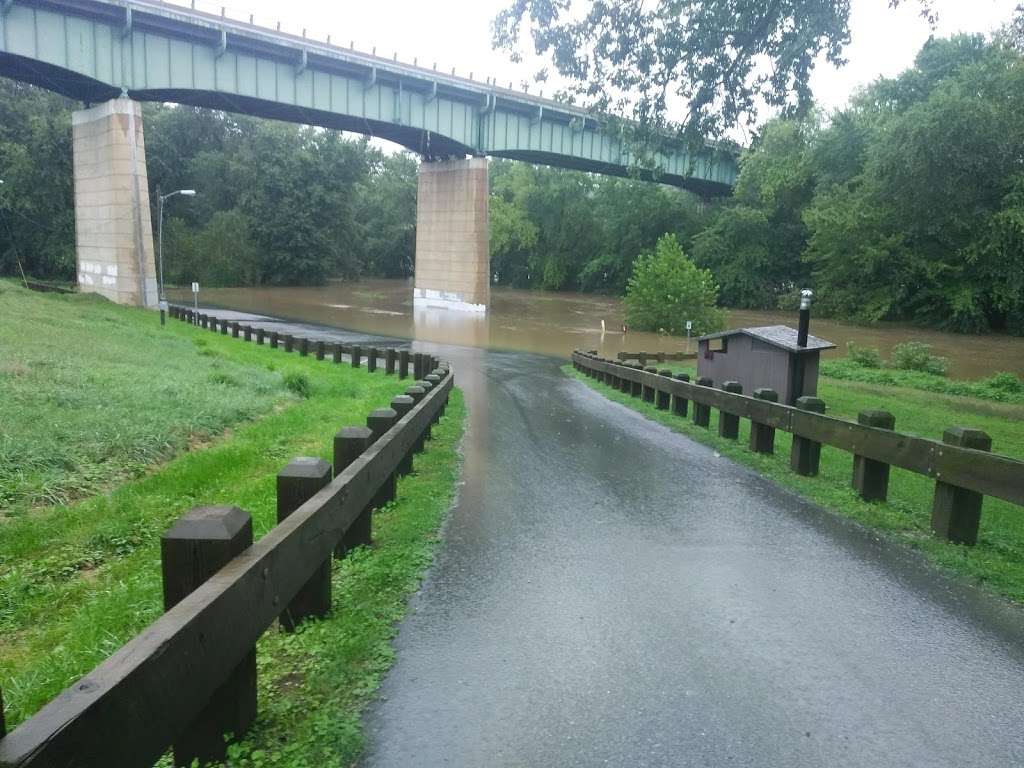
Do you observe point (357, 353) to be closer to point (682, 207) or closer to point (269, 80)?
point (269, 80)

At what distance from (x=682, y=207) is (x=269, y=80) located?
47025mm

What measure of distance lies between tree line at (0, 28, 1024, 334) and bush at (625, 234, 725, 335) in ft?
25.0

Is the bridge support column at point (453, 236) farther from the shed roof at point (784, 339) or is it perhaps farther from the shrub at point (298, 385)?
the shed roof at point (784, 339)

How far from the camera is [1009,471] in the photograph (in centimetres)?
545

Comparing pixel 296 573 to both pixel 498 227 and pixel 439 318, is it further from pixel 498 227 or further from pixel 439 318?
pixel 498 227

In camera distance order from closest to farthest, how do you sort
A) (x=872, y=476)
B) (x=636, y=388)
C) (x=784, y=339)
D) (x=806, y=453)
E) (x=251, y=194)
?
(x=872, y=476), (x=806, y=453), (x=784, y=339), (x=636, y=388), (x=251, y=194)

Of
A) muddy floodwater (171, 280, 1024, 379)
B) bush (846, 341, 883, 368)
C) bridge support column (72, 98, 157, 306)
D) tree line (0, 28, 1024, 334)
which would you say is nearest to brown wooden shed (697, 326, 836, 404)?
tree line (0, 28, 1024, 334)

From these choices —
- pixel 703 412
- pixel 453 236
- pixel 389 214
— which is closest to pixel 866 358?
pixel 703 412

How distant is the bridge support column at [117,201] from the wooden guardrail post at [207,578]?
43.0 meters

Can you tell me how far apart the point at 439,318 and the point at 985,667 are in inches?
2051

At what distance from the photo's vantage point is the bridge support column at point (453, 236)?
55906mm

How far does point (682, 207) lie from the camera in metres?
79.3

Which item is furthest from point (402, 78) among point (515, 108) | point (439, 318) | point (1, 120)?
point (1, 120)

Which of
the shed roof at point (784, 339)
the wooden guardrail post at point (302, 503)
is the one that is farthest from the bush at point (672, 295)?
the wooden guardrail post at point (302, 503)
